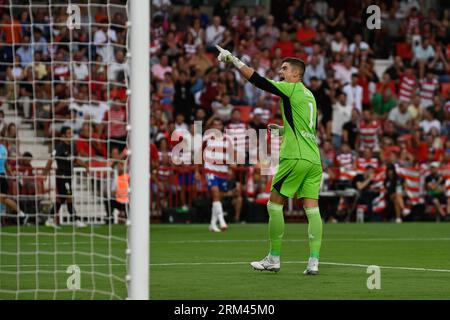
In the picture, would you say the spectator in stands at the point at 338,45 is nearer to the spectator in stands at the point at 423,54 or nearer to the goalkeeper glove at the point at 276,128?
the spectator in stands at the point at 423,54

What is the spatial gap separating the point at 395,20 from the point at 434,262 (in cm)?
2137

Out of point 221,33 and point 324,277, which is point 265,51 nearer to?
point 221,33

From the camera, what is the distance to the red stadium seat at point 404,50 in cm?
3444

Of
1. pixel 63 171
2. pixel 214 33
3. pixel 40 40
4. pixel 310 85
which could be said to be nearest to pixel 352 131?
pixel 310 85

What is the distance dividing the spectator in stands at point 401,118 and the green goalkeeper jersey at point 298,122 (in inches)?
729

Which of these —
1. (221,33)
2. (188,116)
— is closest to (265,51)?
(221,33)

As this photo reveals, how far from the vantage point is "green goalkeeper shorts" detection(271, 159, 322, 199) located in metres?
13.3

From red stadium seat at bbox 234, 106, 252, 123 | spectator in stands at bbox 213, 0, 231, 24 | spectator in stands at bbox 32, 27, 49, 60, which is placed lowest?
red stadium seat at bbox 234, 106, 252, 123

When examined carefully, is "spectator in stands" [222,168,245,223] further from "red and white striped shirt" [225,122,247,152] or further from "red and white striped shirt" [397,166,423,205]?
"red and white striped shirt" [397,166,423,205]

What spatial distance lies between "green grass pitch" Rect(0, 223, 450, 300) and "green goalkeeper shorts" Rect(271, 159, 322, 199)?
1002 mm

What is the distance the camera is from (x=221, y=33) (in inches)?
1264

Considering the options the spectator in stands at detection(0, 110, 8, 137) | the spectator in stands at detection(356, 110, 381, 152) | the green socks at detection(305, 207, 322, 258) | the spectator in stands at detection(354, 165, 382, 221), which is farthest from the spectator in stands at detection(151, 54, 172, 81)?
the green socks at detection(305, 207, 322, 258)

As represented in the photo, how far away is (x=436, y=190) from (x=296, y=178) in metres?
16.9

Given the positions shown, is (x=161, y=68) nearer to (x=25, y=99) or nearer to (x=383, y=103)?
(x=25, y=99)
